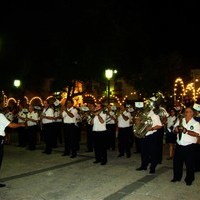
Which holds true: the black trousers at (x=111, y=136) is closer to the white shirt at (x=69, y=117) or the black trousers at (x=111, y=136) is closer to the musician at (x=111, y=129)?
the musician at (x=111, y=129)

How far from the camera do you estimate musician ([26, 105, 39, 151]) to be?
48.4 feet

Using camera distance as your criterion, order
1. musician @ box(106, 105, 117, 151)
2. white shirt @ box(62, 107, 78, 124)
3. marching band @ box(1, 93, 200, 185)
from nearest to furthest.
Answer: marching band @ box(1, 93, 200, 185)
white shirt @ box(62, 107, 78, 124)
musician @ box(106, 105, 117, 151)

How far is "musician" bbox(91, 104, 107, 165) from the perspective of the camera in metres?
11.3

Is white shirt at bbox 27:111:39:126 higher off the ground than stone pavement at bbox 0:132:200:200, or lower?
higher

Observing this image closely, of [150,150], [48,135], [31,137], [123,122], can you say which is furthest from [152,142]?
[31,137]

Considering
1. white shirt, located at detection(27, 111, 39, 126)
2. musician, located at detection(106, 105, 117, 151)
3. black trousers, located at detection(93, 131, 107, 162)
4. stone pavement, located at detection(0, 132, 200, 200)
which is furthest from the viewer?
white shirt, located at detection(27, 111, 39, 126)

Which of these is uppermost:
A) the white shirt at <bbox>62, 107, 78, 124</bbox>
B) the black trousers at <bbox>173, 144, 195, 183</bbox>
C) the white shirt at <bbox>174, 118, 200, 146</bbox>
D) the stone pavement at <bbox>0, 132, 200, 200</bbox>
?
the white shirt at <bbox>62, 107, 78, 124</bbox>

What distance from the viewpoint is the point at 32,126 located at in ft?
49.8

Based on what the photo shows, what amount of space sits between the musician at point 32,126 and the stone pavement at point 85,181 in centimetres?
214

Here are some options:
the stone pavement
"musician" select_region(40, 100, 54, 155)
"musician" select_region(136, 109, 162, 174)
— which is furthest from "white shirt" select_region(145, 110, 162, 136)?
"musician" select_region(40, 100, 54, 155)

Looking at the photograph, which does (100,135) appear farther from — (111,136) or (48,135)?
(111,136)

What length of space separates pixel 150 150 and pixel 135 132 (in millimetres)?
649

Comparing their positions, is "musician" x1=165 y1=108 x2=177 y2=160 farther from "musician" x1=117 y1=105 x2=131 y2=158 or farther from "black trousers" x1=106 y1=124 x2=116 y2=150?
"black trousers" x1=106 y1=124 x2=116 y2=150

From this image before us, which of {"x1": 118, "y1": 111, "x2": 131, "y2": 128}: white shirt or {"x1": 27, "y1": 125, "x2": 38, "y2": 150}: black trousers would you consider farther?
{"x1": 27, "y1": 125, "x2": 38, "y2": 150}: black trousers
